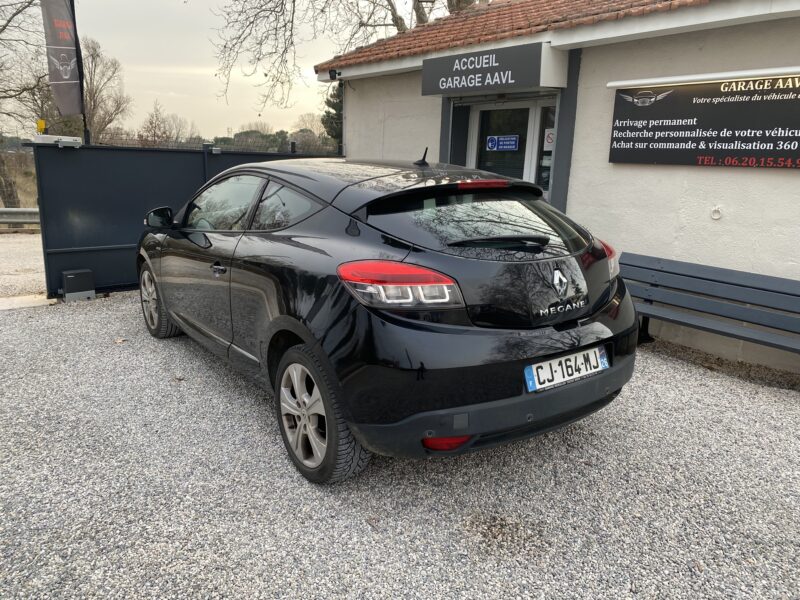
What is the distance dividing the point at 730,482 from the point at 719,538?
59cm

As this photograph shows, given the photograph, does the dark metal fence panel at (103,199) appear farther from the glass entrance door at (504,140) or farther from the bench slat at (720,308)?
the bench slat at (720,308)

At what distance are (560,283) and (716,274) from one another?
3.07 m

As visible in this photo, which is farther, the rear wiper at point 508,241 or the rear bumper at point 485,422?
the rear wiper at point 508,241

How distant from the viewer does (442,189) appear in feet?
9.37

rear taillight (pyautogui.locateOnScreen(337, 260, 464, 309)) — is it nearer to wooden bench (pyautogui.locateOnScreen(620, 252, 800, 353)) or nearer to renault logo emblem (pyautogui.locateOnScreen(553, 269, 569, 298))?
renault logo emblem (pyautogui.locateOnScreen(553, 269, 569, 298))

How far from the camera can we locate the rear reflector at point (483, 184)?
9.56 feet

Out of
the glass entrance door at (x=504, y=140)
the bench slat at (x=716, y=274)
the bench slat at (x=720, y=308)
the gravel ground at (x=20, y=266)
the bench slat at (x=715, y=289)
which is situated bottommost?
the gravel ground at (x=20, y=266)

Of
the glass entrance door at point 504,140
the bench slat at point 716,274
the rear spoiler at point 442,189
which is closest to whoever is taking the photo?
the rear spoiler at point 442,189

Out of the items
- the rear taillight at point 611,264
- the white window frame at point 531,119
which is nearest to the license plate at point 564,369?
the rear taillight at point 611,264

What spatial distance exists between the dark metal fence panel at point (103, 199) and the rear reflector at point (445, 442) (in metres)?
5.79

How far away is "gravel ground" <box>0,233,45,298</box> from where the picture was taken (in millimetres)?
7656

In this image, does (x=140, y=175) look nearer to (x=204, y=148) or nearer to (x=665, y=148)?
(x=204, y=148)

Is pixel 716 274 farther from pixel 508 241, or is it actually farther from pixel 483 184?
pixel 508 241

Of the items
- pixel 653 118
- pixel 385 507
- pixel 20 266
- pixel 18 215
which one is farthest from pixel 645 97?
pixel 18 215
